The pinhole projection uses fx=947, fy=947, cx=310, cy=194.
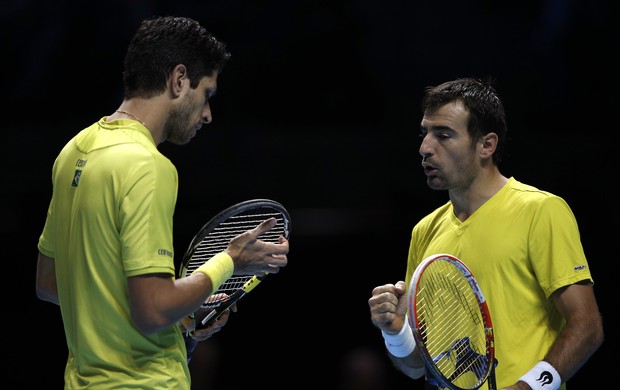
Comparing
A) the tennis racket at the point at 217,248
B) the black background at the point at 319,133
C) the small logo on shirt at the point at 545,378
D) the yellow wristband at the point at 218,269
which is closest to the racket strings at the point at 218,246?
the tennis racket at the point at 217,248

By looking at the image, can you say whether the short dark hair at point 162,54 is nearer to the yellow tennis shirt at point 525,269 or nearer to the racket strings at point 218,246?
the racket strings at point 218,246

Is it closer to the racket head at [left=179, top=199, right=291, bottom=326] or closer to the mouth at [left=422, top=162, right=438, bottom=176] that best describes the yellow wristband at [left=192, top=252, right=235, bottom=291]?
the racket head at [left=179, top=199, right=291, bottom=326]

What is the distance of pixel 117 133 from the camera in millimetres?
2934

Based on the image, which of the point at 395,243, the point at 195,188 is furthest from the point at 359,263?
the point at 195,188

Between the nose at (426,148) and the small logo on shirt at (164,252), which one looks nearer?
the small logo on shirt at (164,252)

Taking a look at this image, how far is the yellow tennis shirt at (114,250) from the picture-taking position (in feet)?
9.05

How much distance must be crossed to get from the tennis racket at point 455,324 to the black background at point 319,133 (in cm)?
290

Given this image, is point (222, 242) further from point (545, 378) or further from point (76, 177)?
point (545, 378)

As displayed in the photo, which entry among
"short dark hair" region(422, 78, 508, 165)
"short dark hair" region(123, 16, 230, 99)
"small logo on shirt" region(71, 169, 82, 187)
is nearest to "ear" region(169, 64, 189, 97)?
"short dark hair" region(123, 16, 230, 99)

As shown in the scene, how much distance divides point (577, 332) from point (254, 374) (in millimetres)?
3692

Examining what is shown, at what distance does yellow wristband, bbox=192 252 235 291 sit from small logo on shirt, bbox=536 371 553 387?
1163mm

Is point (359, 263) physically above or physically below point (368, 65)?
below

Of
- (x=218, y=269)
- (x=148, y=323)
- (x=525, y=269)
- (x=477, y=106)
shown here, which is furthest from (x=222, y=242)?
(x=477, y=106)

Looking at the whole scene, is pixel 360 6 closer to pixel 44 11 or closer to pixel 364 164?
pixel 364 164
